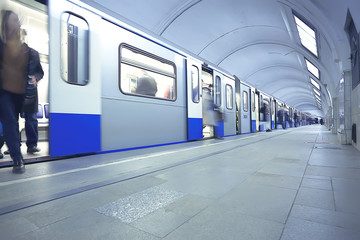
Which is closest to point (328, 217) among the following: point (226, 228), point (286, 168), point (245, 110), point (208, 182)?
point (226, 228)

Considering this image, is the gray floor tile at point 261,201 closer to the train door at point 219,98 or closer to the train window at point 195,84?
the train window at point 195,84

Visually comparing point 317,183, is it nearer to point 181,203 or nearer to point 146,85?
point 181,203

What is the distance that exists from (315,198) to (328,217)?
366 mm

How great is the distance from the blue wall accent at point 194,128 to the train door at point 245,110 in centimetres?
416

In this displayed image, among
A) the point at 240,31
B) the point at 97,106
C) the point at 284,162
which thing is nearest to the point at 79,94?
the point at 97,106

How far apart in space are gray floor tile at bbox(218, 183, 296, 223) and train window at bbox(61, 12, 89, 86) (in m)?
3.25

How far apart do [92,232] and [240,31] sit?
848 centimetres

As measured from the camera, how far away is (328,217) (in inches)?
52.7

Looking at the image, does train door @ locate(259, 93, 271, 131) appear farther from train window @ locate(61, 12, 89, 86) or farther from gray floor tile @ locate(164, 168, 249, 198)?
train window @ locate(61, 12, 89, 86)

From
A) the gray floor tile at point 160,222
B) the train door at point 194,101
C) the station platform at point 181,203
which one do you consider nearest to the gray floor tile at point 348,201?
the station platform at point 181,203

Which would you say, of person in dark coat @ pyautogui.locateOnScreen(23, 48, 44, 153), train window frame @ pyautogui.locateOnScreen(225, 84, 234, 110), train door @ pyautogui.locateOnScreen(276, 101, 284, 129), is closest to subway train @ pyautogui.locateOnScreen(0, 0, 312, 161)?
person in dark coat @ pyautogui.locateOnScreen(23, 48, 44, 153)

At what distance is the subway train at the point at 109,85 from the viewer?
3.25 metres

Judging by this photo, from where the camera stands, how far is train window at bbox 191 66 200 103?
6.54 m

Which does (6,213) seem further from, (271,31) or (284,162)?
(271,31)
